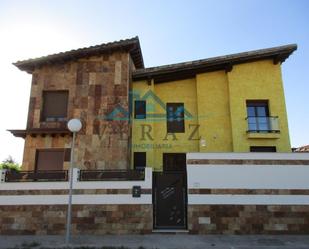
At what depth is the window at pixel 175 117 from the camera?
A: 13258mm

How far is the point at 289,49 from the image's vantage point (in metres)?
13.1

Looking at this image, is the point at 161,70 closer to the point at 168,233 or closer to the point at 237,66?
the point at 237,66

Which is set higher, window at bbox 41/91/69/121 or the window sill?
window at bbox 41/91/69/121

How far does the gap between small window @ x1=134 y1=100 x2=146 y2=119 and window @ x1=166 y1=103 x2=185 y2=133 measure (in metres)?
1.22

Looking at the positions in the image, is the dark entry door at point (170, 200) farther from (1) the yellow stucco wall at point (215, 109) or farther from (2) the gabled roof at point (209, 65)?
(2) the gabled roof at point (209, 65)

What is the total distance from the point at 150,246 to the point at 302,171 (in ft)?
19.1

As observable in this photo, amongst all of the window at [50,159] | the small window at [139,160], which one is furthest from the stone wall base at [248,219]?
the window at [50,159]

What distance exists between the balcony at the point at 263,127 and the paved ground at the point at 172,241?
17.0ft

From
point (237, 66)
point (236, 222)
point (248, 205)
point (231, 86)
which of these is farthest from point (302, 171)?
point (237, 66)

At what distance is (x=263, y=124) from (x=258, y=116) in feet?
1.61

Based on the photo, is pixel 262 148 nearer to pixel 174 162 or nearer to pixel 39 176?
pixel 174 162

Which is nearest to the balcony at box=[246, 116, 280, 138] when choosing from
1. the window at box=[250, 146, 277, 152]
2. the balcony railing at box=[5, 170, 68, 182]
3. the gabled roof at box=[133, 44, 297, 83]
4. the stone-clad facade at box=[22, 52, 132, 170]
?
the window at box=[250, 146, 277, 152]

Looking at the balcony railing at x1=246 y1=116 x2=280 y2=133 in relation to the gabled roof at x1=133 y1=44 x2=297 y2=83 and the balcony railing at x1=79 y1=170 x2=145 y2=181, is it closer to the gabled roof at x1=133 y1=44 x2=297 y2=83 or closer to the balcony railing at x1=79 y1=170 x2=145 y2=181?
the gabled roof at x1=133 y1=44 x2=297 y2=83

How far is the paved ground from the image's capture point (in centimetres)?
716
